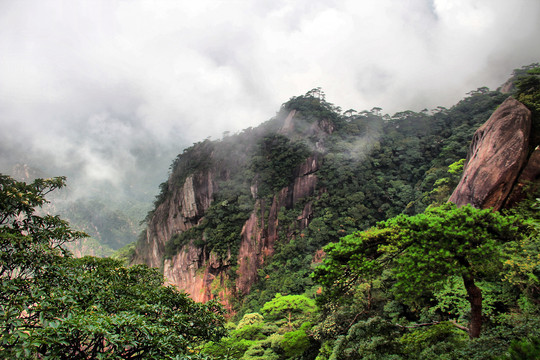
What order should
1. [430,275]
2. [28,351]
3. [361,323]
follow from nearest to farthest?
1. [28,351]
2. [430,275]
3. [361,323]

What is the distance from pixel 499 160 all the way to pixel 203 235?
29.6 meters

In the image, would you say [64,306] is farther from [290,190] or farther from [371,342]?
[290,190]

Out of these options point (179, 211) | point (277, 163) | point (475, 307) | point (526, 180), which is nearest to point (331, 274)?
point (475, 307)

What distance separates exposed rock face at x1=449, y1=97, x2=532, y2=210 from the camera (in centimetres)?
993

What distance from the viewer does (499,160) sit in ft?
33.9

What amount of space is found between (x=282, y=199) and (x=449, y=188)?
17.8 metres

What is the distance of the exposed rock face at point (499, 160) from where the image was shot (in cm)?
993

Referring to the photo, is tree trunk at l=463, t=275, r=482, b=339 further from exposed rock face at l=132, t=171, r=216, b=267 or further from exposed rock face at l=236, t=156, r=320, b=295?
exposed rock face at l=132, t=171, r=216, b=267

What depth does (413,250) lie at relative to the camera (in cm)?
593

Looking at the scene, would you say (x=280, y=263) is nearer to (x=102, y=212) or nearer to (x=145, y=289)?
(x=145, y=289)

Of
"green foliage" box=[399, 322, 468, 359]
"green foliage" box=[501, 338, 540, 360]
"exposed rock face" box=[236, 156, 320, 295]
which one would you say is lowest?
"green foliage" box=[399, 322, 468, 359]

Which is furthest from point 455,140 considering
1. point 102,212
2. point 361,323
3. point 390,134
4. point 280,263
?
point 102,212

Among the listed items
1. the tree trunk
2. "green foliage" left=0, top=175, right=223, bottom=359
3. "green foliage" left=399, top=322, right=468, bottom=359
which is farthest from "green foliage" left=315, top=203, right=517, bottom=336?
"green foliage" left=0, top=175, right=223, bottom=359

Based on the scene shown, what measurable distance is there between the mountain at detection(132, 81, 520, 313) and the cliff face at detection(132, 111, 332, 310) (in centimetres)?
12
